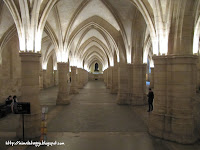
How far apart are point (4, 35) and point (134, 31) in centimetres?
1052

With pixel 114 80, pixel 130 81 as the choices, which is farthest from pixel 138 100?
pixel 114 80

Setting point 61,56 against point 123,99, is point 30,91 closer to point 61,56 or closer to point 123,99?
point 61,56

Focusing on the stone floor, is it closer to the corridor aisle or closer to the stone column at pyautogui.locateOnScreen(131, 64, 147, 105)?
the corridor aisle

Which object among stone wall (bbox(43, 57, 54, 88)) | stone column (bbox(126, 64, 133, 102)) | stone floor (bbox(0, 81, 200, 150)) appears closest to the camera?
stone floor (bbox(0, 81, 200, 150))

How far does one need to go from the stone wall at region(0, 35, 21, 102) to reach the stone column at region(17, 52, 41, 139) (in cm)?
873

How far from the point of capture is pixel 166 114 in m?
5.81

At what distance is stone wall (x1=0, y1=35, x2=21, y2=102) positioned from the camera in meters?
13.2


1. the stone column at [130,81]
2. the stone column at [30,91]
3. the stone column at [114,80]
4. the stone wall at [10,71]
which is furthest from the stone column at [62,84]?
the stone column at [114,80]

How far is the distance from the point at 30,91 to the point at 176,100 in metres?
5.93

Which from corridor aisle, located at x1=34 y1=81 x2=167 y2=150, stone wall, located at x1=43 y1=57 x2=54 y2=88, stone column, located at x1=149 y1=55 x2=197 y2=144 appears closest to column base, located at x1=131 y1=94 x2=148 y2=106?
corridor aisle, located at x1=34 y1=81 x2=167 y2=150

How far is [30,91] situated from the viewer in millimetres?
6195

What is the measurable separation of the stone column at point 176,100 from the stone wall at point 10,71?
13124mm

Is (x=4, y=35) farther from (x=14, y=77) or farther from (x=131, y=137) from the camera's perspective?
(x=131, y=137)

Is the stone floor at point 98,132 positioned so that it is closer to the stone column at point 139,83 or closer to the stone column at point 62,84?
the stone column at point 139,83
